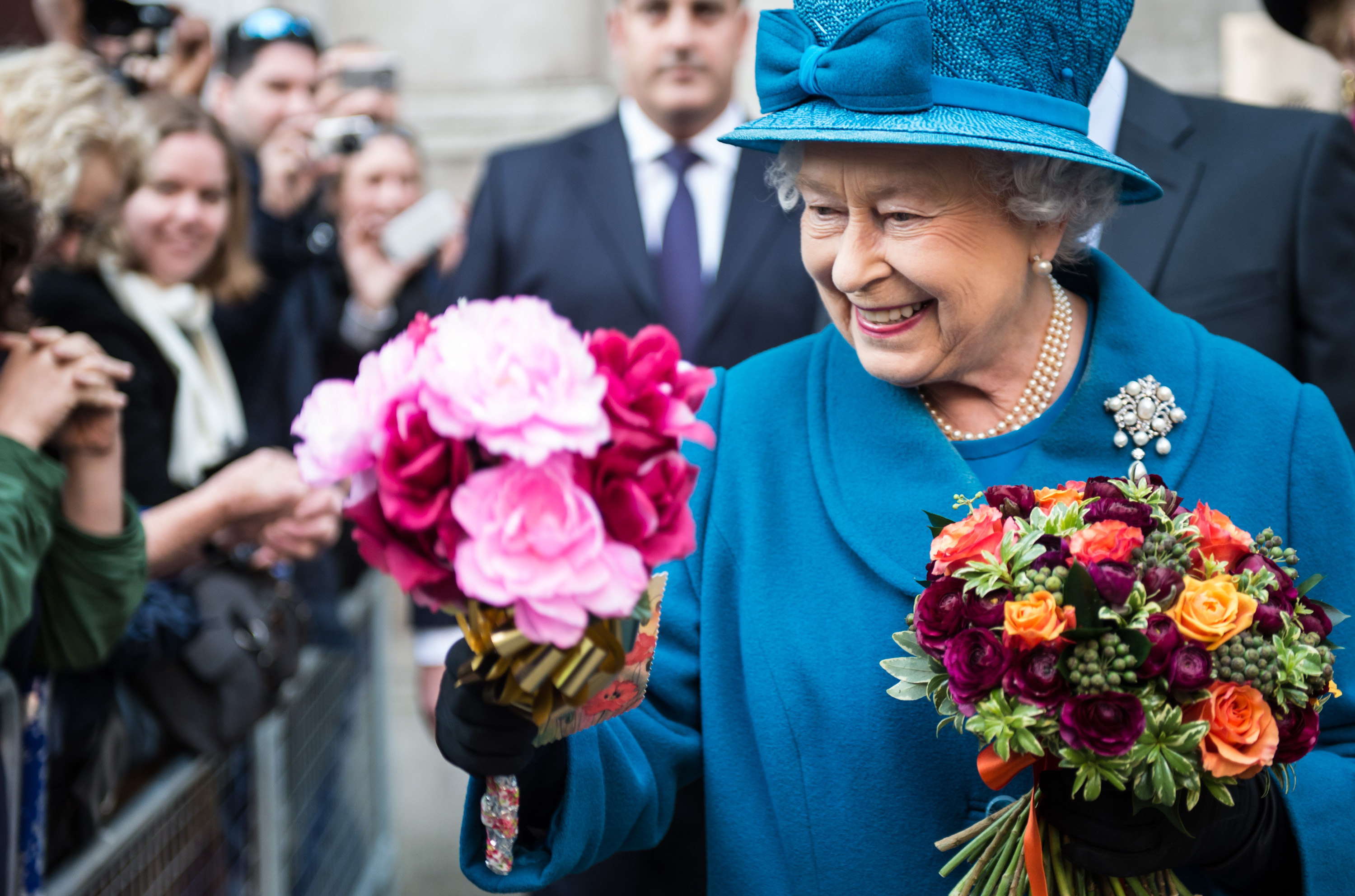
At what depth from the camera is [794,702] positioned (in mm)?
1781

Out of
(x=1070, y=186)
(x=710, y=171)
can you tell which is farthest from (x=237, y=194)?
(x=1070, y=186)

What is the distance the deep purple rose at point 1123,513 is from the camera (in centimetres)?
153

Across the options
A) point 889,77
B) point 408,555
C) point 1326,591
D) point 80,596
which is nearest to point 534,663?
point 408,555

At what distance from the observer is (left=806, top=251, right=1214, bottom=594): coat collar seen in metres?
1.82

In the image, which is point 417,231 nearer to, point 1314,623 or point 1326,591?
point 1326,591

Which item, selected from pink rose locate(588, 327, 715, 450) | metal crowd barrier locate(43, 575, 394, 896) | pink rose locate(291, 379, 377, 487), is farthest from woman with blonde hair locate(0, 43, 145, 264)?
pink rose locate(588, 327, 715, 450)

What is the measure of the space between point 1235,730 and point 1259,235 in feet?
4.65

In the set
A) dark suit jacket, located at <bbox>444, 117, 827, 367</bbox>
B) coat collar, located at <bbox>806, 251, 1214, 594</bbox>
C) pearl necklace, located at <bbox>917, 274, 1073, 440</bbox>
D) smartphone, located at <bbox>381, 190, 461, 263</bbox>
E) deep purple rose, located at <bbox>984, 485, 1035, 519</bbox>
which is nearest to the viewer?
deep purple rose, located at <bbox>984, 485, 1035, 519</bbox>

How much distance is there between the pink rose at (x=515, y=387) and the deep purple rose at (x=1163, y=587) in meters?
0.64

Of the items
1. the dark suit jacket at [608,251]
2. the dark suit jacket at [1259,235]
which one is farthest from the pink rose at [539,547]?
the dark suit jacket at [608,251]

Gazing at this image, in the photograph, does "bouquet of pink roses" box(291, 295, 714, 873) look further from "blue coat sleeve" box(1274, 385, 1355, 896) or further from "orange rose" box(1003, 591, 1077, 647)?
"blue coat sleeve" box(1274, 385, 1355, 896)

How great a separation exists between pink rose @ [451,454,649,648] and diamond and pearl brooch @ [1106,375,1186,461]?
3.07ft

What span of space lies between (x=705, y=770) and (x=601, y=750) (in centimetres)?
22

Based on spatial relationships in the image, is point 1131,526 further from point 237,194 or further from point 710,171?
point 237,194
